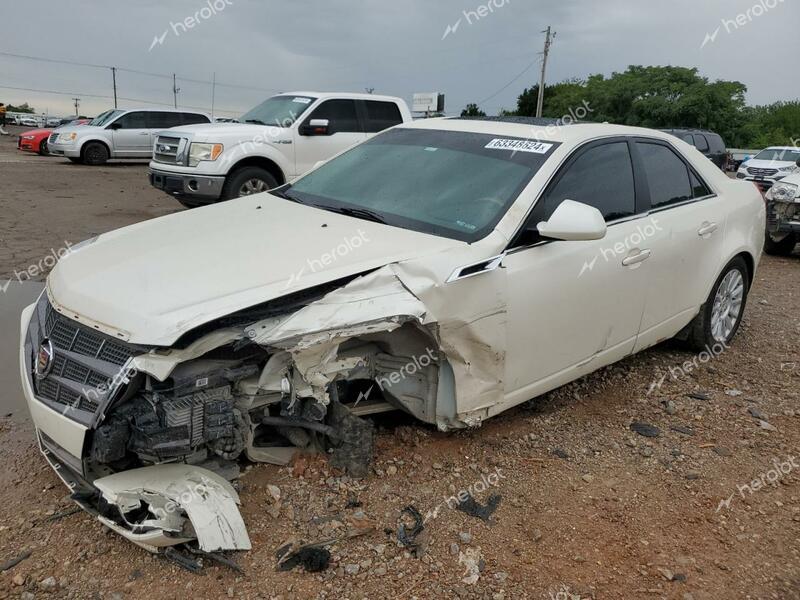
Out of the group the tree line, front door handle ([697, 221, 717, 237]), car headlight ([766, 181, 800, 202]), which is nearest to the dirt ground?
front door handle ([697, 221, 717, 237])

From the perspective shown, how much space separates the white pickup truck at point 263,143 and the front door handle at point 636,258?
5719 millimetres

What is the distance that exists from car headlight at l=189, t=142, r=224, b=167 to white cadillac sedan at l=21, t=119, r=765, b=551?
4848 mm

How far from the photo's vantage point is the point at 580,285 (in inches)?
132

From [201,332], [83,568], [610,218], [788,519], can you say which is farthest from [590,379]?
[83,568]

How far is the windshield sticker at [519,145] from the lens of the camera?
11.4ft

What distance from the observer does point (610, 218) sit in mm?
3662

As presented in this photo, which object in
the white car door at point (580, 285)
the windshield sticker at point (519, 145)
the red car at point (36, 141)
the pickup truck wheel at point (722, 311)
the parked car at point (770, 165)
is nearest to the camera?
the white car door at point (580, 285)

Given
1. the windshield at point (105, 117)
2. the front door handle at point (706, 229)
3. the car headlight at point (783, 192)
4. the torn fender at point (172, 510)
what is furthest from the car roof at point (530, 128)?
the windshield at point (105, 117)

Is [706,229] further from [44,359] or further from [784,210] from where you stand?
[784,210]

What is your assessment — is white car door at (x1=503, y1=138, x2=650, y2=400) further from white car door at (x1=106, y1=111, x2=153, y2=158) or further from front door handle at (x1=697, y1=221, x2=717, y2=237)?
white car door at (x1=106, y1=111, x2=153, y2=158)

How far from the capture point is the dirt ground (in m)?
2.42

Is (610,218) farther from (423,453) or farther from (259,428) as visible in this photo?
(259,428)

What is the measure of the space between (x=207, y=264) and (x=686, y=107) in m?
48.6

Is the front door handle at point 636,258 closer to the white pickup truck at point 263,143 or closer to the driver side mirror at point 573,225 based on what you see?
the driver side mirror at point 573,225
